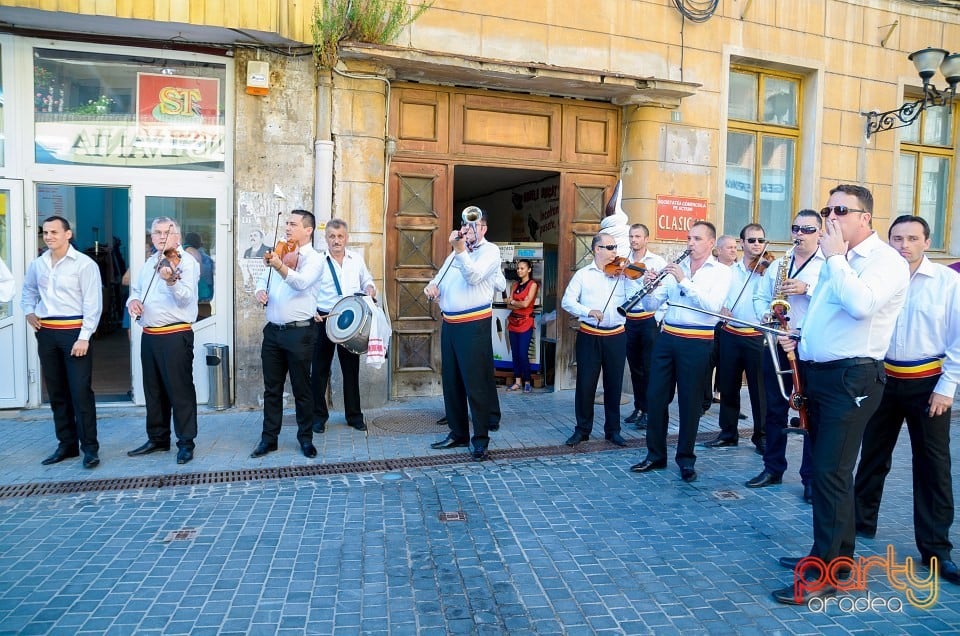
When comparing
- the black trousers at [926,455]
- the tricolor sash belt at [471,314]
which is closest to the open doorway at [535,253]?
the tricolor sash belt at [471,314]

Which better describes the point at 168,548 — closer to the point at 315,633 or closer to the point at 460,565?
the point at 315,633

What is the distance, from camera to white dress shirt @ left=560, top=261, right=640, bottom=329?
675 cm

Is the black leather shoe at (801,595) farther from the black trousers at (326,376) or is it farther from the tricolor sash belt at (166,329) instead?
the tricolor sash belt at (166,329)

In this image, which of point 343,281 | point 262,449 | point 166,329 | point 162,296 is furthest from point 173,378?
point 343,281

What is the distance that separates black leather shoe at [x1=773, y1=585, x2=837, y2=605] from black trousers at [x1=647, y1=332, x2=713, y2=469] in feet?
6.41

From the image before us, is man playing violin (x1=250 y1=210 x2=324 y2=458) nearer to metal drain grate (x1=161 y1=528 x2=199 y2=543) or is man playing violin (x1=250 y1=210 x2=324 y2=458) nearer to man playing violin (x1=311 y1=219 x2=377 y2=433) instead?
man playing violin (x1=311 y1=219 x2=377 y2=433)

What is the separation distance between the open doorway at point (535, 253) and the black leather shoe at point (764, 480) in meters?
4.22

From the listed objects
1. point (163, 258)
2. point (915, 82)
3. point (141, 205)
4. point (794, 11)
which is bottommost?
point (163, 258)

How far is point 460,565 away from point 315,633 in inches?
38.7

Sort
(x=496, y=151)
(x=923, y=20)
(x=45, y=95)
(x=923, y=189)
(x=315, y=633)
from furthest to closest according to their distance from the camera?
(x=923, y=189) < (x=923, y=20) < (x=496, y=151) < (x=45, y=95) < (x=315, y=633)

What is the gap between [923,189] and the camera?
38.5 feet

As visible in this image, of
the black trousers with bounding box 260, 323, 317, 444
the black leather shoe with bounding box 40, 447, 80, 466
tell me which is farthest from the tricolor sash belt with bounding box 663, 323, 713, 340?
the black leather shoe with bounding box 40, 447, 80, 466

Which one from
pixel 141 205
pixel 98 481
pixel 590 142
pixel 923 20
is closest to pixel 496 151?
pixel 590 142

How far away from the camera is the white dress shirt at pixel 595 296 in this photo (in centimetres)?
675
